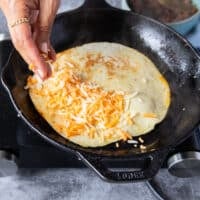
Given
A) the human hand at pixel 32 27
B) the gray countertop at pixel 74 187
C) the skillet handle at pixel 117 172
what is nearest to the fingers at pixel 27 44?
the human hand at pixel 32 27

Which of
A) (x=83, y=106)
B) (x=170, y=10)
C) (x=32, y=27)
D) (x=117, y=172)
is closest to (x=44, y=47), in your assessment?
(x=32, y=27)

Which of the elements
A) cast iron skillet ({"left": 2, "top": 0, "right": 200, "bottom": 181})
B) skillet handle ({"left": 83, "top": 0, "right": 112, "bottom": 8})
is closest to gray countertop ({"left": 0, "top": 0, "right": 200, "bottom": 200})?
cast iron skillet ({"left": 2, "top": 0, "right": 200, "bottom": 181})

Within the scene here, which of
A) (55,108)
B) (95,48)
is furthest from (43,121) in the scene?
(95,48)

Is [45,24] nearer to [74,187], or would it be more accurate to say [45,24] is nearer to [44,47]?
[44,47]

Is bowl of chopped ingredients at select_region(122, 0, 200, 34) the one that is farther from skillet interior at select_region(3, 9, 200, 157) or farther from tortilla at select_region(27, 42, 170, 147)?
tortilla at select_region(27, 42, 170, 147)

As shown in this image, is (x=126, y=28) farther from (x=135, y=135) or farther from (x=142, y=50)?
(x=135, y=135)

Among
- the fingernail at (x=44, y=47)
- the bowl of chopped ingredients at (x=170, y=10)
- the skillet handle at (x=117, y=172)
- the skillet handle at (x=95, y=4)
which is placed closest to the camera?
the skillet handle at (x=117, y=172)

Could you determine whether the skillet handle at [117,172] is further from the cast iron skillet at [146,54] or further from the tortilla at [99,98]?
the tortilla at [99,98]
